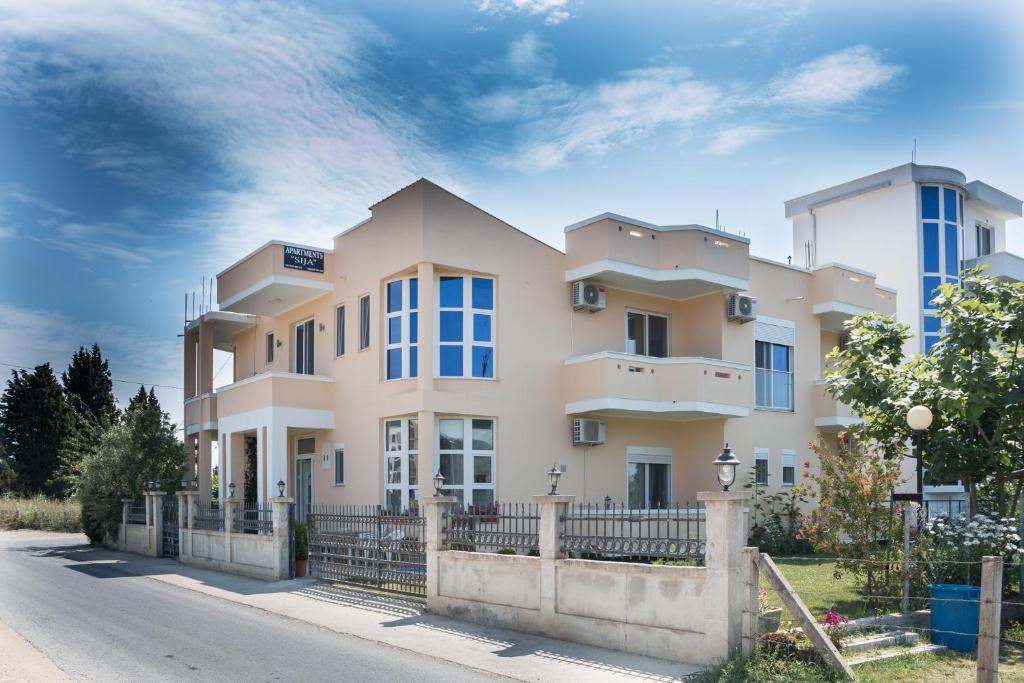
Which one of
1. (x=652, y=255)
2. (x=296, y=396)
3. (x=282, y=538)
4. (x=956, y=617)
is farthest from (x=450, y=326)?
(x=956, y=617)

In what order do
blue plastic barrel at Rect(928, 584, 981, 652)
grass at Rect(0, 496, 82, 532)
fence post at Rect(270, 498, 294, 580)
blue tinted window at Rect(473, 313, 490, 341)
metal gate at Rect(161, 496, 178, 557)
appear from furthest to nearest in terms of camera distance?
grass at Rect(0, 496, 82, 532) → metal gate at Rect(161, 496, 178, 557) → blue tinted window at Rect(473, 313, 490, 341) → fence post at Rect(270, 498, 294, 580) → blue plastic barrel at Rect(928, 584, 981, 652)

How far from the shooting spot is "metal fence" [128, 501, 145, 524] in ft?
87.6

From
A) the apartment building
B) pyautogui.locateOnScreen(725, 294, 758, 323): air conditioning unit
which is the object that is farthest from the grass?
pyautogui.locateOnScreen(725, 294, 758, 323): air conditioning unit

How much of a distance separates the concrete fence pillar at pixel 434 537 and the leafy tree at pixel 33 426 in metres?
44.3

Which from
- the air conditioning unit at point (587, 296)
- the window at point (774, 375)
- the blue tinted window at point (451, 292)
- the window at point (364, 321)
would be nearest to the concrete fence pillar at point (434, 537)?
the blue tinted window at point (451, 292)

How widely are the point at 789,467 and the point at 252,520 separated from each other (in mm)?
13882

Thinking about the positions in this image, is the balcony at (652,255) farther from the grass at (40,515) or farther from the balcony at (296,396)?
the grass at (40,515)

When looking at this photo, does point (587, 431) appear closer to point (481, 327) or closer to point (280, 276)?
point (481, 327)

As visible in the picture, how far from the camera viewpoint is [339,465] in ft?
76.1

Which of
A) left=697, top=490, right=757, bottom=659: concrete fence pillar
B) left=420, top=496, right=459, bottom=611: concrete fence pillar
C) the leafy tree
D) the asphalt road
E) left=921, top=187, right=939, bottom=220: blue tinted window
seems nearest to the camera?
left=697, top=490, right=757, bottom=659: concrete fence pillar

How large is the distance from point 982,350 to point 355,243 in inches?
568

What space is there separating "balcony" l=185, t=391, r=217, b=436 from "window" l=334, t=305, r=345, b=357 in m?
5.91

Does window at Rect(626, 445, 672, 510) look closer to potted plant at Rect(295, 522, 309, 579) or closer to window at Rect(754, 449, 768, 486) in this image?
window at Rect(754, 449, 768, 486)

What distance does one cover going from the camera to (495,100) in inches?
475
